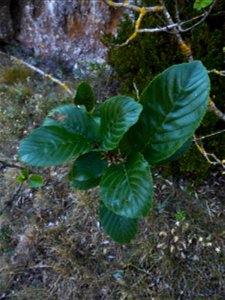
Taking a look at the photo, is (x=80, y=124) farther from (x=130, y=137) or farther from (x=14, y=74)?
(x=14, y=74)

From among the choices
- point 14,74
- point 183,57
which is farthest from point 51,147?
point 14,74

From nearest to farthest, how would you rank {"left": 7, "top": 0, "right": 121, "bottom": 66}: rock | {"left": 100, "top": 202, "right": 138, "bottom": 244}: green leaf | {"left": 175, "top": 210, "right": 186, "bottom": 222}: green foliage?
1. {"left": 100, "top": 202, "right": 138, "bottom": 244}: green leaf
2. {"left": 175, "top": 210, "right": 186, "bottom": 222}: green foliage
3. {"left": 7, "top": 0, "right": 121, "bottom": 66}: rock

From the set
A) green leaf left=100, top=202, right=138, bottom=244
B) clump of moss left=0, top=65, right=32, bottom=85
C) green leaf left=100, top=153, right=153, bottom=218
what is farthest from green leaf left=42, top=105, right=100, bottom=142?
clump of moss left=0, top=65, right=32, bottom=85

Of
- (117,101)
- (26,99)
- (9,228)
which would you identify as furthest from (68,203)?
(117,101)

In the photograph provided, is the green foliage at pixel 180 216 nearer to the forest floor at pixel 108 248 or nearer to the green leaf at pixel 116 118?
the forest floor at pixel 108 248

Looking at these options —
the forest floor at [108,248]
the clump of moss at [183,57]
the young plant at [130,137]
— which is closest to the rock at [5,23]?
the clump of moss at [183,57]

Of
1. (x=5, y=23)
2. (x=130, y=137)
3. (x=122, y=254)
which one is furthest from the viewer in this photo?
(x=5, y=23)

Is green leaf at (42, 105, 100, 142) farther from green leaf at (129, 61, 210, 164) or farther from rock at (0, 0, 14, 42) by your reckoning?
rock at (0, 0, 14, 42)

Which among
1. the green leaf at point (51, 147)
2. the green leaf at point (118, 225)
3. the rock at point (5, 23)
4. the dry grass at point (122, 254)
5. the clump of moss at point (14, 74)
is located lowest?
the dry grass at point (122, 254)
